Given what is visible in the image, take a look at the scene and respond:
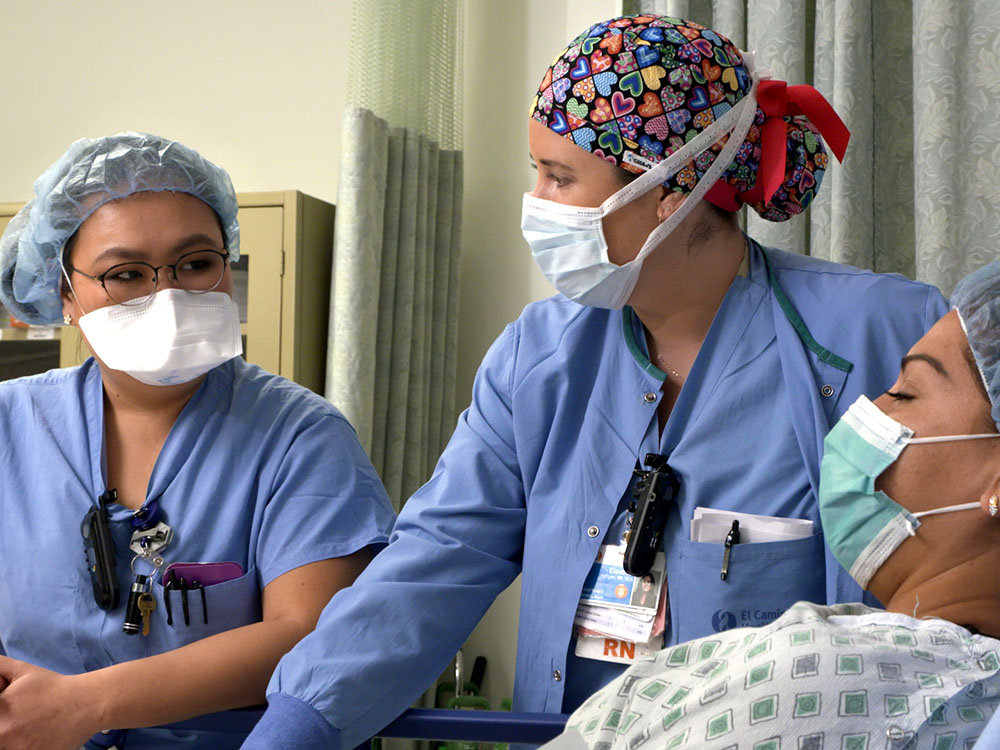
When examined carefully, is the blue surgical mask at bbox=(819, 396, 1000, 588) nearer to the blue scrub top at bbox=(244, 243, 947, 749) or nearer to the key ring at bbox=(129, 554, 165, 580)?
the blue scrub top at bbox=(244, 243, 947, 749)

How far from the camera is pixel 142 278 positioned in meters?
1.71

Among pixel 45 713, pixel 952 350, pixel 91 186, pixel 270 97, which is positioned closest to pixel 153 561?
pixel 45 713

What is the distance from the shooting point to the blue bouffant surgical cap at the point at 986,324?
1019mm

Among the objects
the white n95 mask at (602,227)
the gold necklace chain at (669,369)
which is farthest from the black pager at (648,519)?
the white n95 mask at (602,227)

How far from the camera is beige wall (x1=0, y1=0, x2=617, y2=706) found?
3.43m

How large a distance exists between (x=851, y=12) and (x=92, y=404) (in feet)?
5.41

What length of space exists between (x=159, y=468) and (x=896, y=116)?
1.65 m

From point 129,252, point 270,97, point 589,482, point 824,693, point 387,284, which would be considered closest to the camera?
point 824,693

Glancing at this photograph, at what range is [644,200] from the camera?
1.47m

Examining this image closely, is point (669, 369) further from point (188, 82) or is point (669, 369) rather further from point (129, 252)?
point (188, 82)

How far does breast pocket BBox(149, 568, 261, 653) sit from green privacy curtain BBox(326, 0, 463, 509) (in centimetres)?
142

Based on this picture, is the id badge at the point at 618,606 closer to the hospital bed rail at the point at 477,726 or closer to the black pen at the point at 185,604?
the hospital bed rail at the point at 477,726

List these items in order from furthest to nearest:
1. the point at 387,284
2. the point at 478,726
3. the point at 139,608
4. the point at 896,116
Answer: the point at 387,284 < the point at 896,116 < the point at 139,608 < the point at 478,726

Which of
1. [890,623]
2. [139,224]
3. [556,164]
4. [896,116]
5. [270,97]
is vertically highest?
[270,97]
